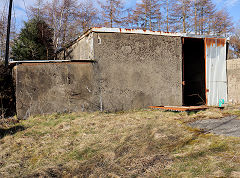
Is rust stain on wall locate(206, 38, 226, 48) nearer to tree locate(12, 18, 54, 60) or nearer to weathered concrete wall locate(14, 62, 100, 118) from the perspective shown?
weathered concrete wall locate(14, 62, 100, 118)

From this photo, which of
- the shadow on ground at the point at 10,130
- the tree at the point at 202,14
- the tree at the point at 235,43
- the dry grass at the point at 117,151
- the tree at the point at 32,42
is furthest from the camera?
the tree at the point at 235,43

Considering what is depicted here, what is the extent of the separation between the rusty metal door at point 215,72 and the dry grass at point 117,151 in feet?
13.6

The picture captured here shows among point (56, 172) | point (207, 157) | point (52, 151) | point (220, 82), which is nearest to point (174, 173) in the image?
point (207, 157)

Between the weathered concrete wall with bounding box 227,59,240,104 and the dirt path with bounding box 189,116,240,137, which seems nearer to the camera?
the dirt path with bounding box 189,116,240,137

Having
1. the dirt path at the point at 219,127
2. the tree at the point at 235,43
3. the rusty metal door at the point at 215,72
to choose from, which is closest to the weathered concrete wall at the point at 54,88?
the dirt path at the point at 219,127

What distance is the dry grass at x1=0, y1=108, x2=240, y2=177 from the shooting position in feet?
9.59

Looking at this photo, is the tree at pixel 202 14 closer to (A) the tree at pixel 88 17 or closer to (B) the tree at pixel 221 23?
(B) the tree at pixel 221 23

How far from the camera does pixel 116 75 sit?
7.80 meters

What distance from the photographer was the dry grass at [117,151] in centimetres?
292

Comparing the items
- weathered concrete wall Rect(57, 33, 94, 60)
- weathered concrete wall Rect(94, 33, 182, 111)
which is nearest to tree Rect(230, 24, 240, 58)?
weathered concrete wall Rect(94, 33, 182, 111)

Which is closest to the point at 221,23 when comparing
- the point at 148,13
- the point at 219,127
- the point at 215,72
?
the point at 148,13

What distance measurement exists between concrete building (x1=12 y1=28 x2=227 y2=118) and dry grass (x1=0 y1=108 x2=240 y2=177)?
4.84 ft

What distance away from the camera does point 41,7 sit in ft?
58.5

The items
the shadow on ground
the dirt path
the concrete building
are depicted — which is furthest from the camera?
the concrete building
